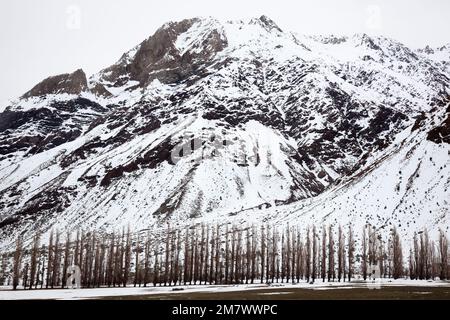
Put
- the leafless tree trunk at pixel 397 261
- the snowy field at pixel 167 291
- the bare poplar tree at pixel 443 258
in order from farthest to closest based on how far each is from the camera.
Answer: the leafless tree trunk at pixel 397 261, the bare poplar tree at pixel 443 258, the snowy field at pixel 167 291

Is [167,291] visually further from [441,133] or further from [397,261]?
[441,133]

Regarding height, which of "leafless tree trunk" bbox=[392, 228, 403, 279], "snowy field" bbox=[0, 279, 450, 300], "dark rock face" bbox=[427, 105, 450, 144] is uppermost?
"dark rock face" bbox=[427, 105, 450, 144]

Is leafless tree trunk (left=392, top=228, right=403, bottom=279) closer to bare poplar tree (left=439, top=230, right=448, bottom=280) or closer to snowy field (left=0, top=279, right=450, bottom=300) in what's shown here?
bare poplar tree (left=439, top=230, right=448, bottom=280)

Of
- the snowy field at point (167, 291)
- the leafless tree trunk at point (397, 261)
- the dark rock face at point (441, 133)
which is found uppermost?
the dark rock face at point (441, 133)

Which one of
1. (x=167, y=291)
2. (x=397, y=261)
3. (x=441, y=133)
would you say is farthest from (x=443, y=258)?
(x=441, y=133)

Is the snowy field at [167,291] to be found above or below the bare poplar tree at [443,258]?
below

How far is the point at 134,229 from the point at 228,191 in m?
45.7

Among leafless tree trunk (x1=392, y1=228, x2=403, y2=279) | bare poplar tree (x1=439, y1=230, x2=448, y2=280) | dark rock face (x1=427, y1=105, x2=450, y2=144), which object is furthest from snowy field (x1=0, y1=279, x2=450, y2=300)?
dark rock face (x1=427, y1=105, x2=450, y2=144)

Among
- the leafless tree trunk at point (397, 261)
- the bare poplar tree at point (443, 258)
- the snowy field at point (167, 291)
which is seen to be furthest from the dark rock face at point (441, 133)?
the snowy field at point (167, 291)

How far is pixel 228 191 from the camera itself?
197 metres

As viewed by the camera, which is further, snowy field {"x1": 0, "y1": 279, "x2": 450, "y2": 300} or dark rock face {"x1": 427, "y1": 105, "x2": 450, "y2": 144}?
dark rock face {"x1": 427, "y1": 105, "x2": 450, "y2": 144}

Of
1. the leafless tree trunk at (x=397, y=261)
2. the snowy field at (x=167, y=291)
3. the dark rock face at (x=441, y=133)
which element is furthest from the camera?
the dark rock face at (x=441, y=133)

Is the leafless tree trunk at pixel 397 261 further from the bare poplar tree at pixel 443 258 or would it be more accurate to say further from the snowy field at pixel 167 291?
the snowy field at pixel 167 291
